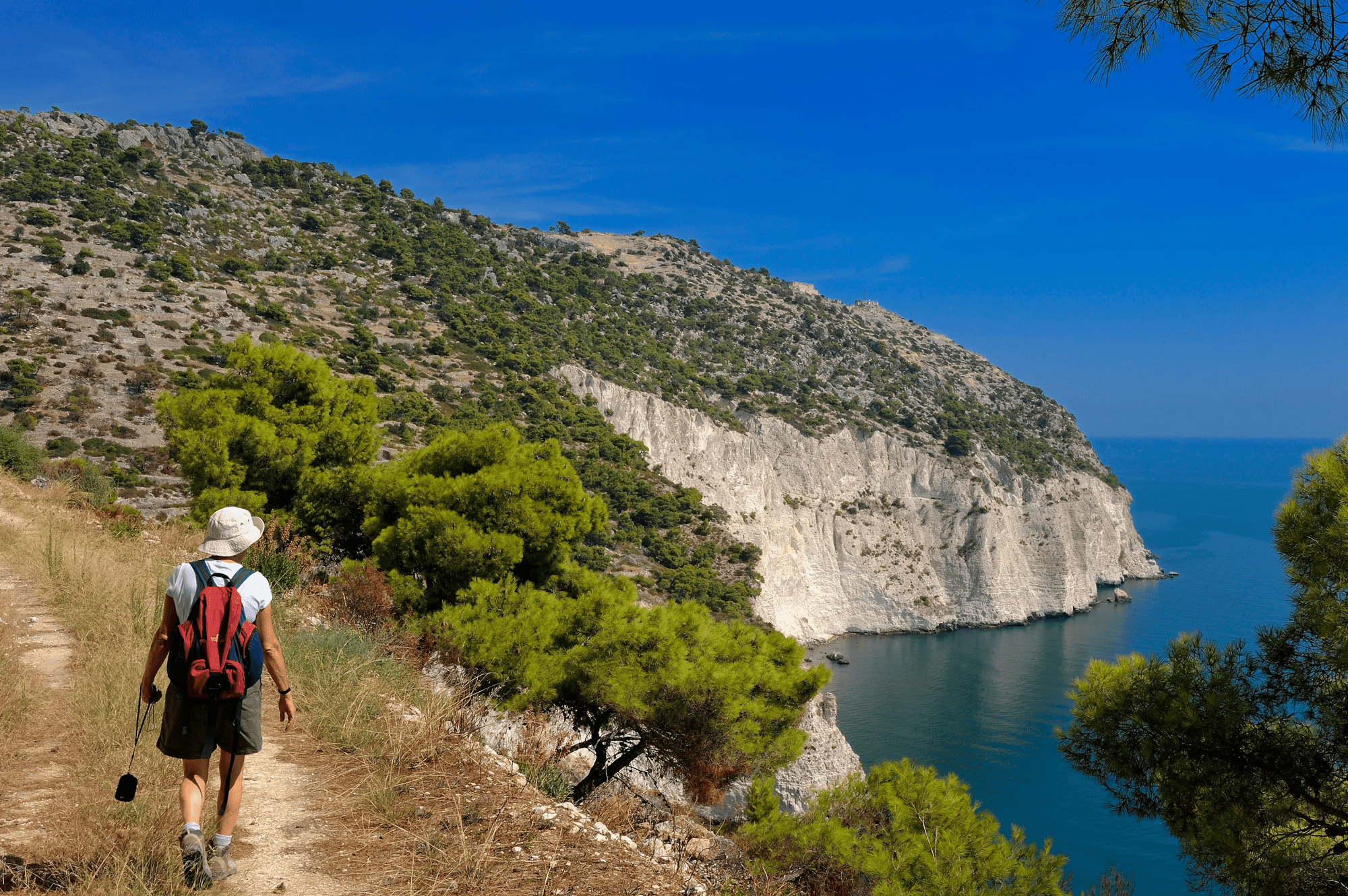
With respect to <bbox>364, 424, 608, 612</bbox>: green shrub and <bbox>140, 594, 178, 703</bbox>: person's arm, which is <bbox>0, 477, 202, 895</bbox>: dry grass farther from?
<bbox>364, 424, 608, 612</bbox>: green shrub

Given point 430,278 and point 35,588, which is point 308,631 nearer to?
point 35,588

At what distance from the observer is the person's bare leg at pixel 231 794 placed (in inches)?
122

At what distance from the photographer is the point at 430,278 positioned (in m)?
51.2

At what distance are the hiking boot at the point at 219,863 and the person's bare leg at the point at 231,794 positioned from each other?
6 cm

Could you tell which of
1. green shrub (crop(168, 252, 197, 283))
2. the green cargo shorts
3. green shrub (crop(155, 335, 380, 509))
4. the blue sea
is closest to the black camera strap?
the green cargo shorts

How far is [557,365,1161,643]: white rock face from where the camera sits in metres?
53.5

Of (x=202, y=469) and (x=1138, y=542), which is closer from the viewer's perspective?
(x=202, y=469)

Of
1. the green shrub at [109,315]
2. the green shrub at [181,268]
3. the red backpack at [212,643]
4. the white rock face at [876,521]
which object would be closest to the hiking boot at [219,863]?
the red backpack at [212,643]

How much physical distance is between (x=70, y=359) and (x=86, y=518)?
2311 cm

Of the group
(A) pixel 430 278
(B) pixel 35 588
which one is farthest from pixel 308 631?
(A) pixel 430 278

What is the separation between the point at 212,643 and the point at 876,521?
61.0m

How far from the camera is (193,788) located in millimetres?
3020

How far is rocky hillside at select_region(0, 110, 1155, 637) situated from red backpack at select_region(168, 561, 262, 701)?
64.2 feet

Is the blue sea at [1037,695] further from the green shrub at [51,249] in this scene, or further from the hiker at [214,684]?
the green shrub at [51,249]
